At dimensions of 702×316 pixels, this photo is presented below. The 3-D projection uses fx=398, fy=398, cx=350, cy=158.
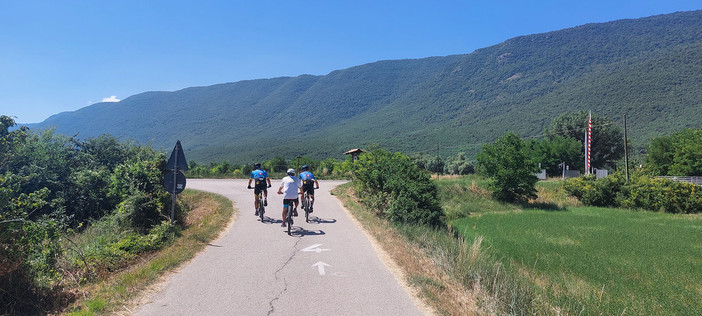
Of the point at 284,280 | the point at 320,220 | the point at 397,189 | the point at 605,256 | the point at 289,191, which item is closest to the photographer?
the point at 284,280

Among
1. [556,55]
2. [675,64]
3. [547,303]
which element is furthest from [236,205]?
[556,55]

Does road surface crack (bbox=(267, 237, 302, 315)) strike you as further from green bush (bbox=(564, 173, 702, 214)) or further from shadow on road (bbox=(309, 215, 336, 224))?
green bush (bbox=(564, 173, 702, 214))

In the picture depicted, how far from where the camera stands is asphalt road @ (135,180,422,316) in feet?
17.1

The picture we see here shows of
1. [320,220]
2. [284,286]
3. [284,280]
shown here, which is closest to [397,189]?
[320,220]

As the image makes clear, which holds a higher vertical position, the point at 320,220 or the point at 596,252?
the point at 320,220

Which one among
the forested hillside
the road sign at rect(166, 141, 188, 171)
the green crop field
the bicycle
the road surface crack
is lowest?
the green crop field

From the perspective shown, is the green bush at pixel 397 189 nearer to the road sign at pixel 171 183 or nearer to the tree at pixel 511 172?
the road sign at pixel 171 183

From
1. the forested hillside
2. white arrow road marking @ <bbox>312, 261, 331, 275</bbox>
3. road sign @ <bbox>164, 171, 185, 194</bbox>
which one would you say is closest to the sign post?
road sign @ <bbox>164, 171, 185, 194</bbox>

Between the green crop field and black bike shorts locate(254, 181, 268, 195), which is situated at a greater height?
black bike shorts locate(254, 181, 268, 195)

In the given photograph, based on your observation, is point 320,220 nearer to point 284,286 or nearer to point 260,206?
point 260,206

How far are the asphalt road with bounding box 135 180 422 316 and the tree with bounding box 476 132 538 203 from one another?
88.9ft

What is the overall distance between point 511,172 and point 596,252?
18090 millimetres

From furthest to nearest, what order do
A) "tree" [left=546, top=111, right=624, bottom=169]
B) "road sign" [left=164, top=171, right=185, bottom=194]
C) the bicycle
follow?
1. "tree" [left=546, top=111, right=624, bottom=169]
2. the bicycle
3. "road sign" [left=164, top=171, right=185, bottom=194]

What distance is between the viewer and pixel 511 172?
3369 centimetres
